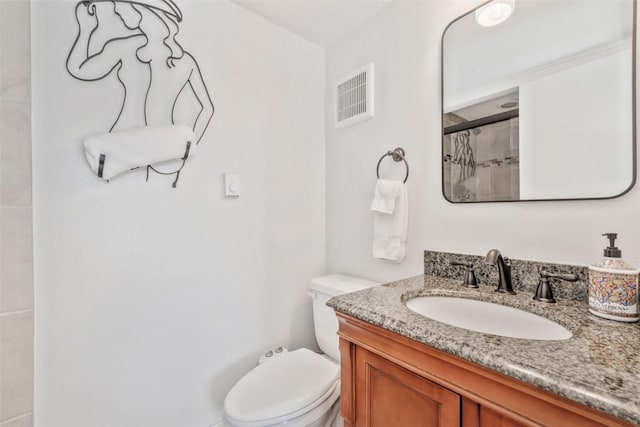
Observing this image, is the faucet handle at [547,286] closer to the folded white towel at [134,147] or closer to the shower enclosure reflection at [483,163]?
the shower enclosure reflection at [483,163]

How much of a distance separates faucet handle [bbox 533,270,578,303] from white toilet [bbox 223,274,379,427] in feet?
2.27

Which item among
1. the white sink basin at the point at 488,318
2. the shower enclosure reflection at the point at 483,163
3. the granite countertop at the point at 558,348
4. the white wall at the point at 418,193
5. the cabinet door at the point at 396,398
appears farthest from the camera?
the shower enclosure reflection at the point at 483,163

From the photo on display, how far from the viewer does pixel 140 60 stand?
1.15 m

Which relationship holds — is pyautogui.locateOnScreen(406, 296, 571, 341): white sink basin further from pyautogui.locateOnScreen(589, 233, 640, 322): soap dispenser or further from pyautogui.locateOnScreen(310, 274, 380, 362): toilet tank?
pyautogui.locateOnScreen(310, 274, 380, 362): toilet tank

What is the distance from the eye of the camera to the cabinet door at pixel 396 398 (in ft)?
2.01

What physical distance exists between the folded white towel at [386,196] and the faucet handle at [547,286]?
60 centimetres

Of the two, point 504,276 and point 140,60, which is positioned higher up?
point 140,60

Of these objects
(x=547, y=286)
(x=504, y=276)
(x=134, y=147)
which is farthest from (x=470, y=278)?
(x=134, y=147)

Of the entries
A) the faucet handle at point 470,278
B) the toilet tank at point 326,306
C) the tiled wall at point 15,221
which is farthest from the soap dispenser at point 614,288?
the tiled wall at point 15,221

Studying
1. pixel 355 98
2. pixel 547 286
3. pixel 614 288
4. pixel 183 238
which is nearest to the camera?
pixel 614 288

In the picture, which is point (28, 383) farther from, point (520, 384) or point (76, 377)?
point (520, 384)

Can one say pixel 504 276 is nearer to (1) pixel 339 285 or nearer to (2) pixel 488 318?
(2) pixel 488 318

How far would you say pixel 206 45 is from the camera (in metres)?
A: 1.32

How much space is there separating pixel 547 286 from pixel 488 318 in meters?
0.20
